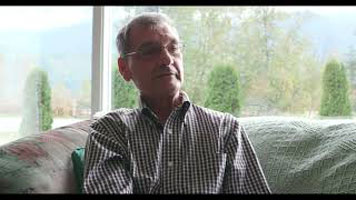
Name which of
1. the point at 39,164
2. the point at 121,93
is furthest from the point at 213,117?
the point at 121,93

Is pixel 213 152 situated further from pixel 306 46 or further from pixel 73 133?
pixel 306 46

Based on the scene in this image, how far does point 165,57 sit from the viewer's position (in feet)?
4.93

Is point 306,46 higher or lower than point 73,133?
higher

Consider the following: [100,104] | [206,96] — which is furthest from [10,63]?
[206,96]

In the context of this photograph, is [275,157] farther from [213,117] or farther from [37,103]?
[37,103]

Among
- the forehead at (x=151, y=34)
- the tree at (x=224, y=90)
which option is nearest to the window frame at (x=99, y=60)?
the tree at (x=224, y=90)

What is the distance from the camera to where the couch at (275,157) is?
1323 millimetres

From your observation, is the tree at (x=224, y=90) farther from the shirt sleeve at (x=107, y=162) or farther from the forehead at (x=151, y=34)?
the shirt sleeve at (x=107, y=162)

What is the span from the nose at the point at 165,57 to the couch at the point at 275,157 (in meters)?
0.41

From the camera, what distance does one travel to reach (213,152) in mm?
1412

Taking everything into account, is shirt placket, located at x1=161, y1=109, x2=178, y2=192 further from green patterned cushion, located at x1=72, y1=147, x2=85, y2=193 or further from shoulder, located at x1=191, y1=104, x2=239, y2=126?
green patterned cushion, located at x1=72, y1=147, x2=85, y2=193

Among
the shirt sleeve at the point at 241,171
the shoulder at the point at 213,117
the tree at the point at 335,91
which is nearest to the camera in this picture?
the shirt sleeve at the point at 241,171

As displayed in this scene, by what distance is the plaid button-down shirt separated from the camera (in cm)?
134
